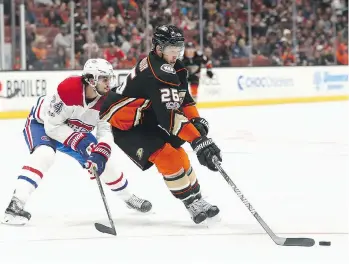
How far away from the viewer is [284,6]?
43.6ft

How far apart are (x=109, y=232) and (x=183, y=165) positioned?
0.52 metres

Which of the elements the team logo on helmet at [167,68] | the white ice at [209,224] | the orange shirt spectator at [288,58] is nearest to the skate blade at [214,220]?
the white ice at [209,224]

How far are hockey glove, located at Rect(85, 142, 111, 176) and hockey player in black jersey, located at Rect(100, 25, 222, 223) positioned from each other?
0.33ft

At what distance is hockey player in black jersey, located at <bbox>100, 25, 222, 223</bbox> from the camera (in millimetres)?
3799

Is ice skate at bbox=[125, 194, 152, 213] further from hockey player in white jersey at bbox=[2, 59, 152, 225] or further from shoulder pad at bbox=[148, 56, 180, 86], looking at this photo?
shoulder pad at bbox=[148, 56, 180, 86]

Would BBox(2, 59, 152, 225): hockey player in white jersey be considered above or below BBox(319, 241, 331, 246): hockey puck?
Answer: above

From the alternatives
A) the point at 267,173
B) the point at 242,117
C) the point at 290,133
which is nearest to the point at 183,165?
the point at 267,173

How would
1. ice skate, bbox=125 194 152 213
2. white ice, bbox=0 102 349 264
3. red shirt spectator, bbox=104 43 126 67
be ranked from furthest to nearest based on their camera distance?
red shirt spectator, bbox=104 43 126 67
ice skate, bbox=125 194 152 213
white ice, bbox=0 102 349 264


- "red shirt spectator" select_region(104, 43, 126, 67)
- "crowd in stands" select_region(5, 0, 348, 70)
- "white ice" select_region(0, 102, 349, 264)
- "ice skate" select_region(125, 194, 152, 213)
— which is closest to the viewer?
"white ice" select_region(0, 102, 349, 264)

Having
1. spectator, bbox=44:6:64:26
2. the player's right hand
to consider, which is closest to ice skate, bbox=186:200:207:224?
the player's right hand

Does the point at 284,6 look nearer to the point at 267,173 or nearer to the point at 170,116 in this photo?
the point at 267,173

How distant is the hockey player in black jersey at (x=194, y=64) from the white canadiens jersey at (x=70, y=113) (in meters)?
7.16

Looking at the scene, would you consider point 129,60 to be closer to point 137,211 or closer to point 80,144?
point 137,211

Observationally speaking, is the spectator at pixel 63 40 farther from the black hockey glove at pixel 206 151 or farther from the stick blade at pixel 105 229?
the black hockey glove at pixel 206 151
